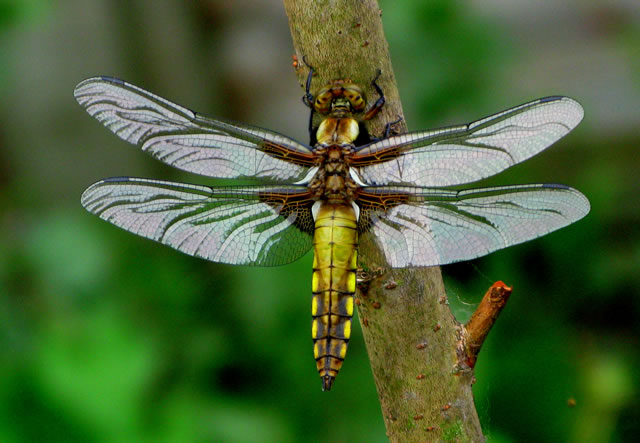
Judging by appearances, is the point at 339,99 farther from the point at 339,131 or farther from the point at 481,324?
the point at 481,324

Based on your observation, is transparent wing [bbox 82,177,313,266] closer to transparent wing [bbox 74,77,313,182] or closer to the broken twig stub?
transparent wing [bbox 74,77,313,182]

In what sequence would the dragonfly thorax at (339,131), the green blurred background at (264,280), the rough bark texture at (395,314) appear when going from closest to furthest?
the rough bark texture at (395,314), the dragonfly thorax at (339,131), the green blurred background at (264,280)

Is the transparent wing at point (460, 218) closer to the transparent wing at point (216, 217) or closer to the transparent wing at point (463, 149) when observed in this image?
the transparent wing at point (463, 149)

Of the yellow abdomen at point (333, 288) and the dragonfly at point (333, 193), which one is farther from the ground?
the dragonfly at point (333, 193)

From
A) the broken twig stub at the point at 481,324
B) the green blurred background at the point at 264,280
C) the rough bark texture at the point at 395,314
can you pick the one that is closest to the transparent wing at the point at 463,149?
the rough bark texture at the point at 395,314

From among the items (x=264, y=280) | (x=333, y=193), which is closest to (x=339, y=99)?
(x=333, y=193)

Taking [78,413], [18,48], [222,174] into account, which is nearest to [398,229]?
[222,174]

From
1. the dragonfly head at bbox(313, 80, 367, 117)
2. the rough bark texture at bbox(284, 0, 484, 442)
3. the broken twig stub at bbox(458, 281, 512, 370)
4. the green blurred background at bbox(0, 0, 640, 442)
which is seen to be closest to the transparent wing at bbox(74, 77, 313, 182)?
the dragonfly head at bbox(313, 80, 367, 117)

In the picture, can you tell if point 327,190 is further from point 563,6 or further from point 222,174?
point 563,6
